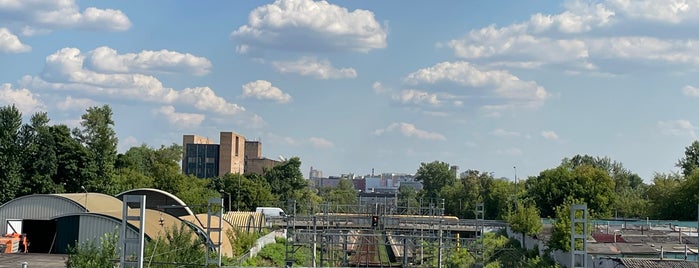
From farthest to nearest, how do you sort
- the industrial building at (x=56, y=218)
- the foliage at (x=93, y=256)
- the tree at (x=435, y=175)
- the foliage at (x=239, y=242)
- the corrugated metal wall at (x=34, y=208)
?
1. the tree at (x=435, y=175)
2. the corrugated metal wall at (x=34, y=208)
3. the foliage at (x=239, y=242)
4. the industrial building at (x=56, y=218)
5. the foliage at (x=93, y=256)

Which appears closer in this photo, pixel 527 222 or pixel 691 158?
pixel 527 222

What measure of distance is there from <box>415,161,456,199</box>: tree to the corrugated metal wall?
123391 mm

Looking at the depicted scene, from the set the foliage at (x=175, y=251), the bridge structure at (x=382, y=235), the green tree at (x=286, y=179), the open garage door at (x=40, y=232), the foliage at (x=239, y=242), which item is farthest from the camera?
the green tree at (x=286, y=179)

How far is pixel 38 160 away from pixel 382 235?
35.1m

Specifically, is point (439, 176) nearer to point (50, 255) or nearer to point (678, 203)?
point (678, 203)

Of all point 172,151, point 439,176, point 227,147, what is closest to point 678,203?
point 172,151

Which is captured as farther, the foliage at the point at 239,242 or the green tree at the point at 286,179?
the green tree at the point at 286,179

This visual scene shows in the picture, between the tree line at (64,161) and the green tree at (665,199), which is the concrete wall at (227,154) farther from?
the green tree at (665,199)

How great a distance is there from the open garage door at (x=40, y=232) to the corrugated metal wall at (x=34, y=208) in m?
0.67

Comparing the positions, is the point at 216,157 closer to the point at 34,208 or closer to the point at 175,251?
the point at 34,208

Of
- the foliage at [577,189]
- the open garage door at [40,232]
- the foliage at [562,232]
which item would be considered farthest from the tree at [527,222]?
the open garage door at [40,232]

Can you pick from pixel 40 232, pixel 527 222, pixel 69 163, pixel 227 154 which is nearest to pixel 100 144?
pixel 69 163

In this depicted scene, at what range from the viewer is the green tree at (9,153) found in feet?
231

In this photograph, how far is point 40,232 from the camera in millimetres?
54281
